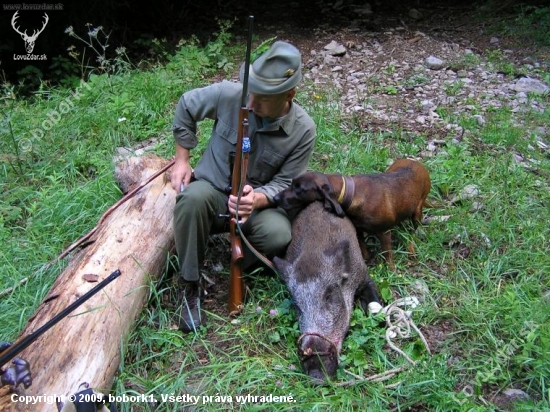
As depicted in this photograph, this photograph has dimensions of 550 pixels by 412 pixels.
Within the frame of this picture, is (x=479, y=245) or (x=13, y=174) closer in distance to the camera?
(x=479, y=245)

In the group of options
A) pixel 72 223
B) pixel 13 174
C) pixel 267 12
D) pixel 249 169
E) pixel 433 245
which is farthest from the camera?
pixel 267 12

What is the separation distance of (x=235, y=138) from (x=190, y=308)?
1.26m

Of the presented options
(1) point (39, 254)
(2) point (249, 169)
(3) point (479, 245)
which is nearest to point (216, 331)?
(2) point (249, 169)

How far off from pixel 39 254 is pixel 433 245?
10.5 ft

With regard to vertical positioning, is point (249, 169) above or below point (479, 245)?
above

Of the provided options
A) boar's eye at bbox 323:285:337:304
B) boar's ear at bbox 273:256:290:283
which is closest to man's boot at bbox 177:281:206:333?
boar's ear at bbox 273:256:290:283

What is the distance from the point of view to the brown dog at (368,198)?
448cm

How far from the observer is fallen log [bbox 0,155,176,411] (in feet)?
10.5

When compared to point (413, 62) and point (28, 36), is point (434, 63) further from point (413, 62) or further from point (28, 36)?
point (28, 36)

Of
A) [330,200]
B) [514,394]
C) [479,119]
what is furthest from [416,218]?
[479,119]

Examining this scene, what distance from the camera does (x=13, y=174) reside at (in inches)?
234

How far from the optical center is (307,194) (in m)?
4.45

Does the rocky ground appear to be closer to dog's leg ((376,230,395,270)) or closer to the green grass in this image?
the green grass

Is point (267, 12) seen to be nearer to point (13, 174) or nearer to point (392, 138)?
point (392, 138)
